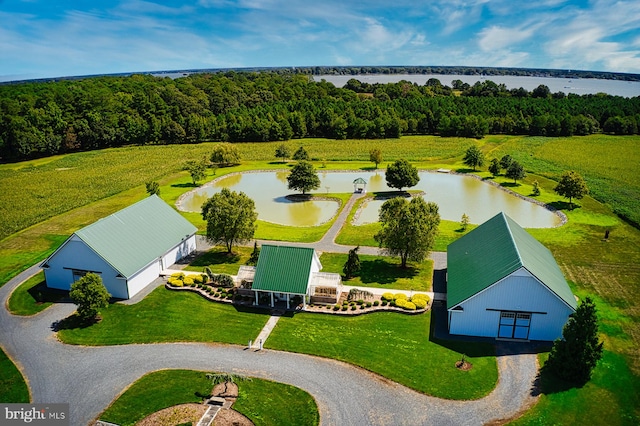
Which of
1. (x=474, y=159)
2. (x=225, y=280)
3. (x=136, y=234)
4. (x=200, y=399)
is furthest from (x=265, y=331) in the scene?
(x=474, y=159)

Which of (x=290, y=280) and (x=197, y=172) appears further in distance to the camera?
(x=197, y=172)

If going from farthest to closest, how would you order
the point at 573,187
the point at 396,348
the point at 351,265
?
the point at 573,187 → the point at 351,265 → the point at 396,348

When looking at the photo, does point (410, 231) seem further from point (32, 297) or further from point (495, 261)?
point (32, 297)

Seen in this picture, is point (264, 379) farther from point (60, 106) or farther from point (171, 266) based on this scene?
point (60, 106)

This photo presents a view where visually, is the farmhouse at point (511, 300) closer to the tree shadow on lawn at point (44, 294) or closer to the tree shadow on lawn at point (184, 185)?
the tree shadow on lawn at point (44, 294)

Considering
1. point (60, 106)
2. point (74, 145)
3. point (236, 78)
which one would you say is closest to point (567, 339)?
point (74, 145)

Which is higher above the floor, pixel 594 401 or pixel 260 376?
pixel 594 401

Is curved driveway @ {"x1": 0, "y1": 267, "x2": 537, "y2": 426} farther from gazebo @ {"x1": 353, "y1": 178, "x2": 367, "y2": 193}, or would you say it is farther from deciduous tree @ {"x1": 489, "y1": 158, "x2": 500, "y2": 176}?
deciduous tree @ {"x1": 489, "y1": 158, "x2": 500, "y2": 176}

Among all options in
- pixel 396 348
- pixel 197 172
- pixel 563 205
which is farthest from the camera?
pixel 197 172
